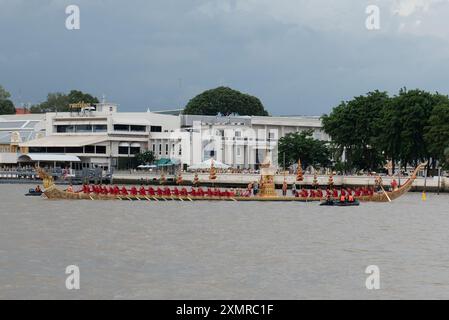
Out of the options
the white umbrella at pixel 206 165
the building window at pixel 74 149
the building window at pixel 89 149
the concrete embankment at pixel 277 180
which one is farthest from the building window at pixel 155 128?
the white umbrella at pixel 206 165

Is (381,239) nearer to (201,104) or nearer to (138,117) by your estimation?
(138,117)

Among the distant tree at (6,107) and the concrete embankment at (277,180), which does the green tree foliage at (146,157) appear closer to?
the concrete embankment at (277,180)

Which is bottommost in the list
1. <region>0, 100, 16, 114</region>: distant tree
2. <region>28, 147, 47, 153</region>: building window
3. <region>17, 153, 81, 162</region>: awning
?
<region>17, 153, 81, 162</region>: awning

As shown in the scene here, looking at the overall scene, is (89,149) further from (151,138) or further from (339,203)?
(339,203)

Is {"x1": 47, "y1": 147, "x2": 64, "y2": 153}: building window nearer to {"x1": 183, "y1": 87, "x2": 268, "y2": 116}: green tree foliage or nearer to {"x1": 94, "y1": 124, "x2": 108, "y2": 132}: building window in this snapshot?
{"x1": 94, "y1": 124, "x2": 108, "y2": 132}: building window

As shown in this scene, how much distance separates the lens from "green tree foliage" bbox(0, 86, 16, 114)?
188 meters

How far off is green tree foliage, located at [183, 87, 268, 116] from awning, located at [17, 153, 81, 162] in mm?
44486

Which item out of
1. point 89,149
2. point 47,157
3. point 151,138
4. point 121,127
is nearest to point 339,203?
point 47,157

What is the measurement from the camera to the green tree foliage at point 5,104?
18836 centimetres

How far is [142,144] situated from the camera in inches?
5802

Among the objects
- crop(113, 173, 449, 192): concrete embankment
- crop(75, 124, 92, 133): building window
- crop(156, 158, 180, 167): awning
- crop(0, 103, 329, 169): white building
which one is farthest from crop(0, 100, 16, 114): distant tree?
crop(113, 173, 449, 192): concrete embankment

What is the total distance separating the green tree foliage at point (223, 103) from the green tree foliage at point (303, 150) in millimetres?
51117

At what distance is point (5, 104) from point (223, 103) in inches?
1748
